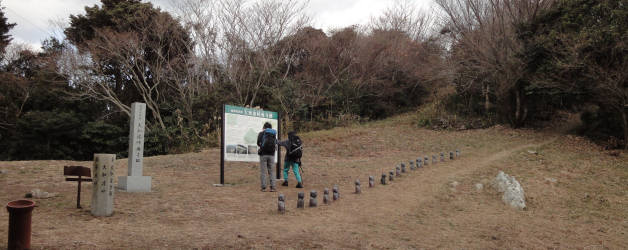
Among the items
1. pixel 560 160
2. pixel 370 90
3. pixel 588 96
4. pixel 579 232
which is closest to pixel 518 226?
pixel 579 232

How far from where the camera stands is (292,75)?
2341cm

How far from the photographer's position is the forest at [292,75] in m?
14.3

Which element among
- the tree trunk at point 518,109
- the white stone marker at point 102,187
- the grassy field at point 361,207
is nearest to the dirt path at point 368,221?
the grassy field at point 361,207

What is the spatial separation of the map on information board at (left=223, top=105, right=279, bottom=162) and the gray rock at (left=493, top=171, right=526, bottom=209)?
19.1ft

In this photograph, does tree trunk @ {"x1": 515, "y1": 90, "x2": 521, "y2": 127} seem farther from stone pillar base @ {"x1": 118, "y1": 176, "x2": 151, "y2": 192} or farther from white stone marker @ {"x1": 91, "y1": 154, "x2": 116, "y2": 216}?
white stone marker @ {"x1": 91, "y1": 154, "x2": 116, "y2": 216}

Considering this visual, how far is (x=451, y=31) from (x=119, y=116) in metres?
19.3

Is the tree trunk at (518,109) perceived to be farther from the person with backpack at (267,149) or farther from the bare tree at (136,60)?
the bare tree at (136,60)

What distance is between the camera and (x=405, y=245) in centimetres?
494

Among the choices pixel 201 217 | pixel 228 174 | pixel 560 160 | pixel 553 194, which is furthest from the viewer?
pixel 560 160

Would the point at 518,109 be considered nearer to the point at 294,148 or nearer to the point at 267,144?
the point at 294,148

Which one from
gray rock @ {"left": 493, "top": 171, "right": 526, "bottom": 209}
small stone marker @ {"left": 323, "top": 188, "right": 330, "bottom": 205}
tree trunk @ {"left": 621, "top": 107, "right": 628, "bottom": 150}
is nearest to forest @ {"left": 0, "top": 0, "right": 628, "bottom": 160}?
tree trunk @ {"left": 621, "top": 107, "right": 628, "bottom": 150}

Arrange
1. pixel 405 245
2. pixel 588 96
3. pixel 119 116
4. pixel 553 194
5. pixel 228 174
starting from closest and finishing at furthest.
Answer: pixel 405 245 < pixel 553 194 < pixel 228 174 < pixel 588 96 < pixel 119 116

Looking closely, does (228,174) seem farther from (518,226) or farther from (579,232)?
(579,232)

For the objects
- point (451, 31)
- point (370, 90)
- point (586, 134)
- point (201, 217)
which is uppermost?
point (451, 31)
